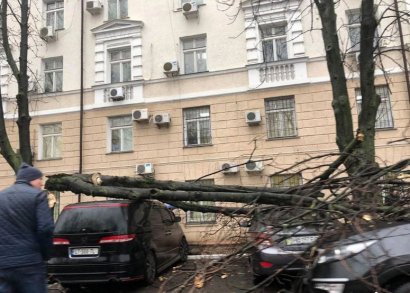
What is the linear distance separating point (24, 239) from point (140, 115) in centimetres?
1226

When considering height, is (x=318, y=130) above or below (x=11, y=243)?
above

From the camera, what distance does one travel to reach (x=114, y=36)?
59.3ft

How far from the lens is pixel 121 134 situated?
1778 cm

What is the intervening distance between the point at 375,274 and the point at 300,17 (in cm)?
1351

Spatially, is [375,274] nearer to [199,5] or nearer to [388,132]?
[388,132]

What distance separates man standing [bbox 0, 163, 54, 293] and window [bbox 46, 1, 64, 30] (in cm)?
1583

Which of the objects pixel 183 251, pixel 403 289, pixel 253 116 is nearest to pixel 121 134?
pixel 253 116

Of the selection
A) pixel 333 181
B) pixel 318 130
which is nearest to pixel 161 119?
pixel 318 130

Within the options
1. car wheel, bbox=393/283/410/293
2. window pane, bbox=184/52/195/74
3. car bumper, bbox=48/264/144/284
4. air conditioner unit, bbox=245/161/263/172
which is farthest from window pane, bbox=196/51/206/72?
car wheel, bbox=393/283/410/293

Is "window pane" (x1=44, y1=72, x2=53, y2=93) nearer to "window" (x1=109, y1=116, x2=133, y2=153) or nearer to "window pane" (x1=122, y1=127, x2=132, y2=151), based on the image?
"window" (x1=109, y1=116, x2=133, y2=153)

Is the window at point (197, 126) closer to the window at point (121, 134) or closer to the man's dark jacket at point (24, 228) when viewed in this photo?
the window at point (121, 134)

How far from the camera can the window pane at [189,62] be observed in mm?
17578

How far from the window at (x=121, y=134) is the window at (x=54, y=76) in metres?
3.09

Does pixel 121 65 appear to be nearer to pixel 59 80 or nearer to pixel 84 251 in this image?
pixel 59 80
